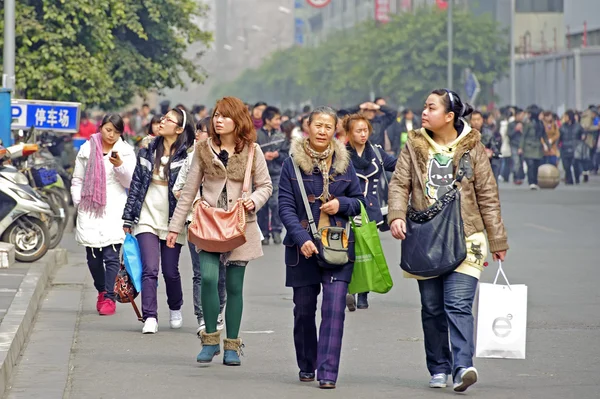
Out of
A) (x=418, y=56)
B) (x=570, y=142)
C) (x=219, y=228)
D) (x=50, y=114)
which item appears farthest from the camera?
(x=418, y=56)

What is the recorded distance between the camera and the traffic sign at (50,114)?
58.4 feet

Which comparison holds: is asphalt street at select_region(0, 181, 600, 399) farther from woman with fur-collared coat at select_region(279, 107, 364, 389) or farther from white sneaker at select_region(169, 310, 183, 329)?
woman with fur-collared coat at select_region(279, 107, 364, 389)

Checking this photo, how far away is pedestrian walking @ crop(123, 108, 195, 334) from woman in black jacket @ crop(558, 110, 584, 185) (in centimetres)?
2333

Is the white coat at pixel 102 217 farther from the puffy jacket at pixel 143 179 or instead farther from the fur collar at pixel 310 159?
the fur collar at pixel 310 159

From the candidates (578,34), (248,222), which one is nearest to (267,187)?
(248,222)

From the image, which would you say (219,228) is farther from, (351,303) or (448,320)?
(351,303)

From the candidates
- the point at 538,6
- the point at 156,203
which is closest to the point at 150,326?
the point at 156,203

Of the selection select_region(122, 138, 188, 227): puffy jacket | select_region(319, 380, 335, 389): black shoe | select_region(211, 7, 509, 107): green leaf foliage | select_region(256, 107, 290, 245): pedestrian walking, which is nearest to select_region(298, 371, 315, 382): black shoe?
select_region(319, 380, 335, 389): black shoe

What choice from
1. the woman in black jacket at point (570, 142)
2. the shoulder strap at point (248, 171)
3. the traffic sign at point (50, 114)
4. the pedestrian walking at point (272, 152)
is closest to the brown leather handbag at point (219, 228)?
the shoulder strap at point (248, 171)

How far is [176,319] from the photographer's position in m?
10.5

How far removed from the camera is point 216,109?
8578mm

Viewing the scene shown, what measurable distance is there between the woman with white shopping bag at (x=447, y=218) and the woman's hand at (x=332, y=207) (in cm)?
29

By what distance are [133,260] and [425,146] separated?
3.01 metres

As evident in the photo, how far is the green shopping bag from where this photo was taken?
310 inches
